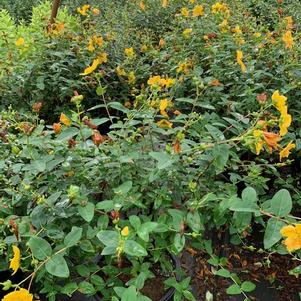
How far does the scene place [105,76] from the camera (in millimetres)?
2600

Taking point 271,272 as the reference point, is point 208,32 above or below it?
above

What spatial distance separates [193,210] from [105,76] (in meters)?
1.53

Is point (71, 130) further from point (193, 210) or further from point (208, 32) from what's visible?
point (208, 32)

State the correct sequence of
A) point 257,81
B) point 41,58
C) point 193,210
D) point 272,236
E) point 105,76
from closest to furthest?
point 272,236 → point 193,210 → point 257,81 → point 41,58 → point 105,76

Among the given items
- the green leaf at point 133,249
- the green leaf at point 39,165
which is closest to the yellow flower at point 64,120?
the green leaf at point 39,165

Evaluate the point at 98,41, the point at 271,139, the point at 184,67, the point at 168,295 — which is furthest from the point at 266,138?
the point at 98,41

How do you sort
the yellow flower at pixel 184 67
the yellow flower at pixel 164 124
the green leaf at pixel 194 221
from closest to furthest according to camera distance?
the green leaf at pixel 194 221 < the yellow flower at pixel 164 124 < the yellow flower at pixel 184 67

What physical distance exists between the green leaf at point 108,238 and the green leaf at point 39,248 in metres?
0.13

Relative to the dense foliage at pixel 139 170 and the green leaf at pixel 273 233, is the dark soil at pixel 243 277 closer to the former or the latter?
the dense foliage at pixel 139 170

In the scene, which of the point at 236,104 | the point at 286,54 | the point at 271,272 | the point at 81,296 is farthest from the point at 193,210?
the point at 286,54

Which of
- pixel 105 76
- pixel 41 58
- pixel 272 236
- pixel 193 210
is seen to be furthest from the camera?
pixel 105 76

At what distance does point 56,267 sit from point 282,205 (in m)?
0.59

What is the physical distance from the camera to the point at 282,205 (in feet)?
3.72

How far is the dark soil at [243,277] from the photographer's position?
81.1 inches
